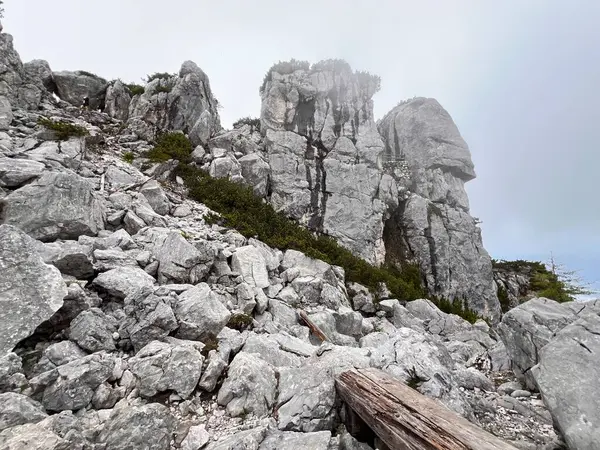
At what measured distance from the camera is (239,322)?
9.54 m

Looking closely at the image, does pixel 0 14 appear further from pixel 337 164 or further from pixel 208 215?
pixel 337 164

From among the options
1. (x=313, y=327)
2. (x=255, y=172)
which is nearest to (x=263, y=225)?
(x=255, y=172)

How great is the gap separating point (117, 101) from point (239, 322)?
27.4 metres

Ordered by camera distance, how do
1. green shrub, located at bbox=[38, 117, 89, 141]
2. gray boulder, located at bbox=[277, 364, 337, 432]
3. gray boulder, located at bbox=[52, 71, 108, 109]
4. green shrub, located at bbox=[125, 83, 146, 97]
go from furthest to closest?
green shrub, located at bbox=[125, 83, 146, 97] < gray boulder, located at bbox=[52, 71, 108, 109] < green shrub, located at bbox=[38, 117, 89, 141] < gray boulder, located at bbox=[277, 364, 337, 432]

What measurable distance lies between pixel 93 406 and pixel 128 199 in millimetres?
11509

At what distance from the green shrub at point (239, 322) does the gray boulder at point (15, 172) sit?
9270 millimetres

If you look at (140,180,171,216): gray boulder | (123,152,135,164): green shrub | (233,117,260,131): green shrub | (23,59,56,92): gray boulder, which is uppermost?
(233,117,260,131): green shrub

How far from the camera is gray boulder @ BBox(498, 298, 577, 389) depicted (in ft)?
25.6

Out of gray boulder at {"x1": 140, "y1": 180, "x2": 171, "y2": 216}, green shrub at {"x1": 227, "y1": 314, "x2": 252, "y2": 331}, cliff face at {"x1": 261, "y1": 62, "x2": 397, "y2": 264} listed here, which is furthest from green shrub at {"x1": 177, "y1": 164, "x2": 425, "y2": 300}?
green shrub at {"x1": 227, "y1": 314, "x2": 252, "y2": 331}

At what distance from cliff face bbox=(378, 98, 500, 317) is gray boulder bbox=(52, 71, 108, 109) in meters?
29.7

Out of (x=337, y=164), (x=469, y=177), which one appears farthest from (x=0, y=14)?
(x=469, y=177)

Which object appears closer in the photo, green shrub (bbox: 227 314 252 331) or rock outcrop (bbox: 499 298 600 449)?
rock outcrop (bbox: 499 298 600 449)

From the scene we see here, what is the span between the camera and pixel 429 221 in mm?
30219

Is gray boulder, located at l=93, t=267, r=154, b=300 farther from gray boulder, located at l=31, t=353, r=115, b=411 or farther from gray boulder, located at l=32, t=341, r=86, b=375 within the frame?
gray boulder, located at l=31, t=353, r=115, b=411
